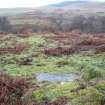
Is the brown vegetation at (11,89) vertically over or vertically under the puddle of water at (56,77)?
over

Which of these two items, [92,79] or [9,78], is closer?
[92,79]

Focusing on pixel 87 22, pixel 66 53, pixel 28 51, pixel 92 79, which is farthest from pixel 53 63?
pixel 87 22

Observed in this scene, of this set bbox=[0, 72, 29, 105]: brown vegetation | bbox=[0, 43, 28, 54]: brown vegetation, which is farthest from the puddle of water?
bbox=[0, 43, 28, 54]: brown vegetation

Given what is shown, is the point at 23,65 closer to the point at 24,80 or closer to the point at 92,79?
the point at 24,80

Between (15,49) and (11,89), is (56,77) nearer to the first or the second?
(11,89)

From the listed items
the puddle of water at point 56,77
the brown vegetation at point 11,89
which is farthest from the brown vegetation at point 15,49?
the brown vegetation at point 11,89

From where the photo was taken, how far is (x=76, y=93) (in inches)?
476

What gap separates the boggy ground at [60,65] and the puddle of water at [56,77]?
0.32 metres

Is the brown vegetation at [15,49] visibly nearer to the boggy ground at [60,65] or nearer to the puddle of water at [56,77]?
the boggy ground at [60,65]

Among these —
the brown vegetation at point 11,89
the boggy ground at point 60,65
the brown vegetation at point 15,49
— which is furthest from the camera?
the brown vegetation at point 15,49

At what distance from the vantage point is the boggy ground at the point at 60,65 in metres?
11.9

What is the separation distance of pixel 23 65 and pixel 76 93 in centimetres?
849

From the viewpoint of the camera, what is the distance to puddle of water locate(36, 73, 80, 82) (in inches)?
619

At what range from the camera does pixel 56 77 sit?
54.1ft
